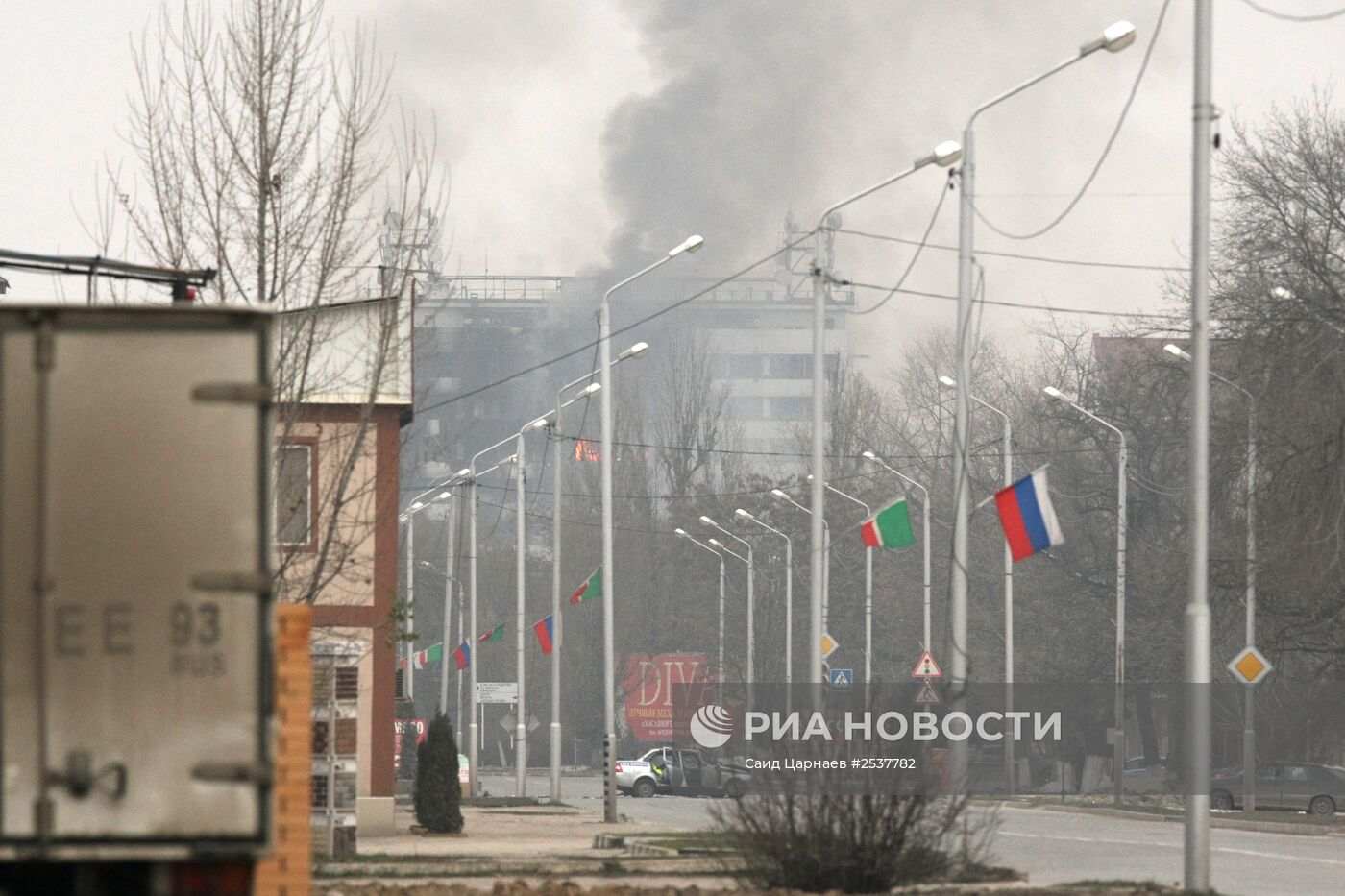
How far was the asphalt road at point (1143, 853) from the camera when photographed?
69.5 feet

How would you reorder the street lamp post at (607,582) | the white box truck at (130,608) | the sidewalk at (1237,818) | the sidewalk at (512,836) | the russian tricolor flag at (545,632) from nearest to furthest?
1. the white box truck at (130,608)
2. the sidewalk at (512,836)
3. the sidewalk at (1237,818)
4. the street lamp post at (607,582)
5. the russian tricolor flag at (545,632)

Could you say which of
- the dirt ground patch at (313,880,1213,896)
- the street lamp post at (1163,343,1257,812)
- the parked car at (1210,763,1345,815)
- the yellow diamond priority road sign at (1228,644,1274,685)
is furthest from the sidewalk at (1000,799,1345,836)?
the dirt ground patch at (313,880,1213,896)

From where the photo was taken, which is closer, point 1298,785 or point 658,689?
point 1298,785

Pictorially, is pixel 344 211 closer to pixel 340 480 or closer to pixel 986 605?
pixel 340 480

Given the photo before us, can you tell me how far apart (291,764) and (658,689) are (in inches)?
3012

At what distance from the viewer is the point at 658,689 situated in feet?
286

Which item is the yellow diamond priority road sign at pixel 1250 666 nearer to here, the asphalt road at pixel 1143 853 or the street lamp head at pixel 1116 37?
the asphalt road at pixel 1143 853

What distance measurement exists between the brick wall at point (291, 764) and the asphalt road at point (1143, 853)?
8.06m

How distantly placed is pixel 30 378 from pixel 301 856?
377 cm

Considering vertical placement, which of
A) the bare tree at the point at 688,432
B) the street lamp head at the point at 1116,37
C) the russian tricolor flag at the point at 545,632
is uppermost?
the street lamp head at the point at 1116,37

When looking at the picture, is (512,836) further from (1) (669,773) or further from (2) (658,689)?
(2) (658,689)

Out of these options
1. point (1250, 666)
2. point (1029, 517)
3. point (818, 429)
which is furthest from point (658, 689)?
point (1029, 517)

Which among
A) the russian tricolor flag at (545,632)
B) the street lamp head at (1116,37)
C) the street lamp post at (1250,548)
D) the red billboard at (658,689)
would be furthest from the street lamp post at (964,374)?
the red billboard at (658,689)

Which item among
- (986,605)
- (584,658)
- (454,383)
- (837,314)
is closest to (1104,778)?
(986,605)
